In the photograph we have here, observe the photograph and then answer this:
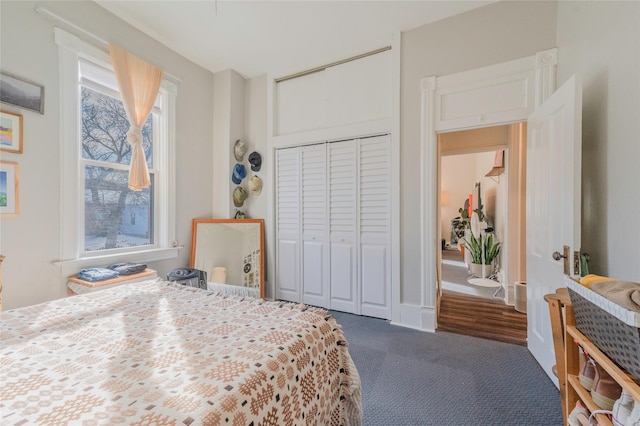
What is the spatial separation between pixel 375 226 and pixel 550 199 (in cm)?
146

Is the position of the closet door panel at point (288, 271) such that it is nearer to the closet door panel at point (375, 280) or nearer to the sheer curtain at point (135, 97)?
the closet door panel at point (375, 280)

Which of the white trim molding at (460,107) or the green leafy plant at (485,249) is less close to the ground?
Result: the white trim molding at (460,107)

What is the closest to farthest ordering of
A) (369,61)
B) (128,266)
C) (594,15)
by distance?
(594,15)
(128,266)
(369,61)

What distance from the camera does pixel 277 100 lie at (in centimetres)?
347

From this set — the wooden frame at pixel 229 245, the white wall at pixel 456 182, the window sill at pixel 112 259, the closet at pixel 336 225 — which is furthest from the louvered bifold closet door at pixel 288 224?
the white wall at pixel 456 182

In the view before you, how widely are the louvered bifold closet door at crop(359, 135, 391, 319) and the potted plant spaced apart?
8.24ft

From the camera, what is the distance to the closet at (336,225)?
9.40 ft

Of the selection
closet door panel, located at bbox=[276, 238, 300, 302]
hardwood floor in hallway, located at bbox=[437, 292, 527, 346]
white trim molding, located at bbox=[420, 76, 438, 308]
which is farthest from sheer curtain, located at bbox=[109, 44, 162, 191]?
hardwood floor in hallway, located at bbox=[437, 292, 527, 346]

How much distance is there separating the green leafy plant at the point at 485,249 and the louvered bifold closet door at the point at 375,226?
2.53 meters

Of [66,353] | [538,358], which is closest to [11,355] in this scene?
[66,353]

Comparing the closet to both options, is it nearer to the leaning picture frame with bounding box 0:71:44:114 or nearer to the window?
the window

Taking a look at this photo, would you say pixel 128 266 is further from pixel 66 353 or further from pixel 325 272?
pixel 325 272

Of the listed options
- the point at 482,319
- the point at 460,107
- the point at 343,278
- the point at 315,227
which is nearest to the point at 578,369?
the point at 482,319

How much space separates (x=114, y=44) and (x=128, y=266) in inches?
80.8
